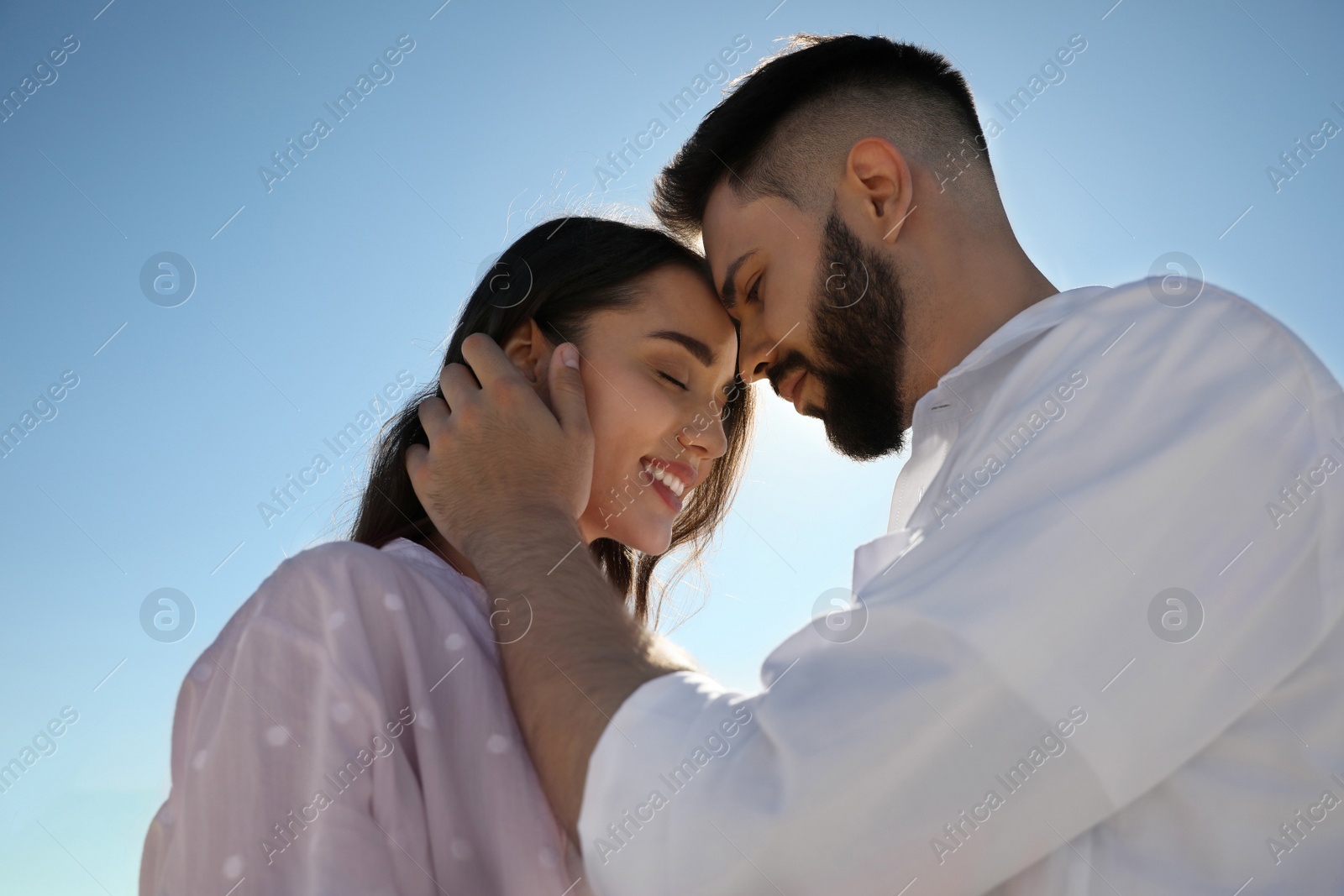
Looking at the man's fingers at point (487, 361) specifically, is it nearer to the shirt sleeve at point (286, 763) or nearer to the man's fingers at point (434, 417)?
the man's fingers at point (434, 417)

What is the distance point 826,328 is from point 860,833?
67.6 inches

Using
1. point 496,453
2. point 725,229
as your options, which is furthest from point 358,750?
point 725,229

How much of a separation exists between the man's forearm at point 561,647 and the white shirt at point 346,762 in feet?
0.37

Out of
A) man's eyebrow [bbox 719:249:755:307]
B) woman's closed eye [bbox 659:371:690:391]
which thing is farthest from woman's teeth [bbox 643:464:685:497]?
man's eyebrow [bbox 719:249:755:307]

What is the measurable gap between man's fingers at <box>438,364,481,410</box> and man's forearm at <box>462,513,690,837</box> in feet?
1.51

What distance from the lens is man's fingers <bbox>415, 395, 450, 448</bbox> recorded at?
2477 millimetres

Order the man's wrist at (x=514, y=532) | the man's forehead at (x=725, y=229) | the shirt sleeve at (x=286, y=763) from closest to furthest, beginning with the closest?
the shirt sleeve at (x=286, y=763), the man's wrist at (x=514, y=532), the man's forehead at (x=725, y=229)

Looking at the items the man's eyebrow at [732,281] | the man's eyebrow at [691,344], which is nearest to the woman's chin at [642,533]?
the man's eyebrow at [691,344]

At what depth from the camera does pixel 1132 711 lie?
164cm

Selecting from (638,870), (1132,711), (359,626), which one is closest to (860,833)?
(638,870)

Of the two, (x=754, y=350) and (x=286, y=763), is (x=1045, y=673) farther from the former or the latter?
(x=754, y=350)

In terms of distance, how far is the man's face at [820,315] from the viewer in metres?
2.96

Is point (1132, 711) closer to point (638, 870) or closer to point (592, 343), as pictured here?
point (638, 870)

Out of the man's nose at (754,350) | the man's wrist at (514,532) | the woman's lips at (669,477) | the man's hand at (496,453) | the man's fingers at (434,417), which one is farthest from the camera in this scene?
the man's nose at (754,350)
